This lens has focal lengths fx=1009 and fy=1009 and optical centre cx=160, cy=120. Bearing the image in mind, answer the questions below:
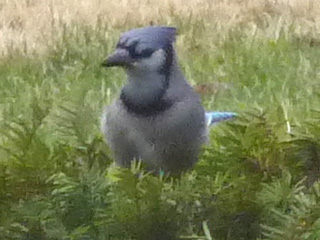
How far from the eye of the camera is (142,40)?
2.49 meters

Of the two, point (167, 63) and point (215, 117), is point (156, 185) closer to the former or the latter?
point (167, 63)

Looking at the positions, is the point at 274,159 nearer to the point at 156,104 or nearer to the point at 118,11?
the point at 156,104

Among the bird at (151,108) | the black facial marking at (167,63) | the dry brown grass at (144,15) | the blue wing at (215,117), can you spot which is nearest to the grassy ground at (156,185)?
the bird at (151,108)

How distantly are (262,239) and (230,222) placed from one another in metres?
0.06

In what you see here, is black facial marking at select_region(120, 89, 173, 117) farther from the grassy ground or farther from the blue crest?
the grassy ground

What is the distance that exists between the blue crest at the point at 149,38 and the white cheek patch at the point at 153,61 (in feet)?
0.08

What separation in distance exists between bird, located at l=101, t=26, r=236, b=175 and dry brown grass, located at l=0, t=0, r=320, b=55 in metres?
2.40

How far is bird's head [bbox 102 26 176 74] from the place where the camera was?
248cm

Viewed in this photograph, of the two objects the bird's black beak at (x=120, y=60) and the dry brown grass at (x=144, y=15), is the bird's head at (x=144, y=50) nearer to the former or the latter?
the bird's black beak at (x=120, y=60)

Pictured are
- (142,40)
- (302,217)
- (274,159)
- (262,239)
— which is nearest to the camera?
(302,217)

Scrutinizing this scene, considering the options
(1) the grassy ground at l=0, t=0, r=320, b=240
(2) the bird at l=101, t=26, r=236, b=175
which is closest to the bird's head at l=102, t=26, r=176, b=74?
(2) the bird at l=101, t=26, r=236, b=175

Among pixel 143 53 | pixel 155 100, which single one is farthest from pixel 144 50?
pixel 155 100

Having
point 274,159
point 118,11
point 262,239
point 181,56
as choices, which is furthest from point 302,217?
point 118,11

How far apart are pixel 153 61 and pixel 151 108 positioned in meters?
0.12
